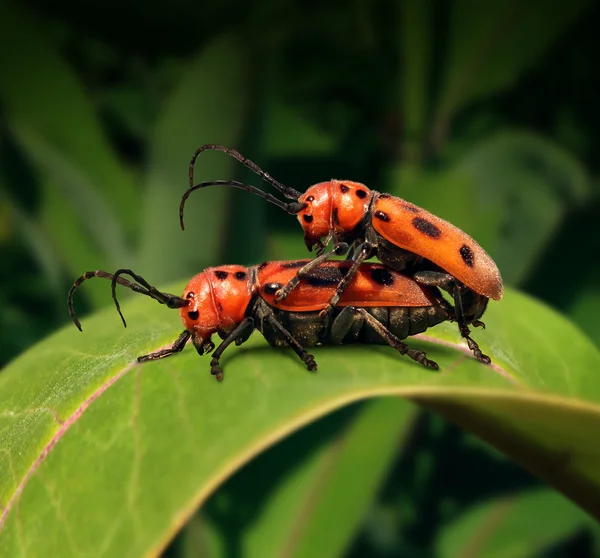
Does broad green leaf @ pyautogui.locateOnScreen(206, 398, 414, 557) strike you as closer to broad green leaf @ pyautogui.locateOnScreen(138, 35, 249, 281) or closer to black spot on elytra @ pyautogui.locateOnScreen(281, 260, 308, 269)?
broad green leaf @ pyautogui.locateOnScreen(138, 35, 249, 281)

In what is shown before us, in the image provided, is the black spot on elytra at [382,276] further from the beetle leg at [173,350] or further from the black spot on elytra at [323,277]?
the beetle leg at [173,350]

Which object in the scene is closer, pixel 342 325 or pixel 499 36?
pixel 342 325

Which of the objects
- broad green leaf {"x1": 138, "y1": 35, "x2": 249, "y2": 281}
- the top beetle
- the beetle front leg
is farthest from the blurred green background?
the beetle front leg

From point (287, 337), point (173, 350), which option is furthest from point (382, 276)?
point (173, 350)

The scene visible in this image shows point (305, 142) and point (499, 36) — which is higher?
point (499, 36)

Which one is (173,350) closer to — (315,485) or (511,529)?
(315,485)

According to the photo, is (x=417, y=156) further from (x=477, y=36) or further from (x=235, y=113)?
(x=235, y=113)

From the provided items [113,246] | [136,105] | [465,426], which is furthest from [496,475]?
[136,105]
